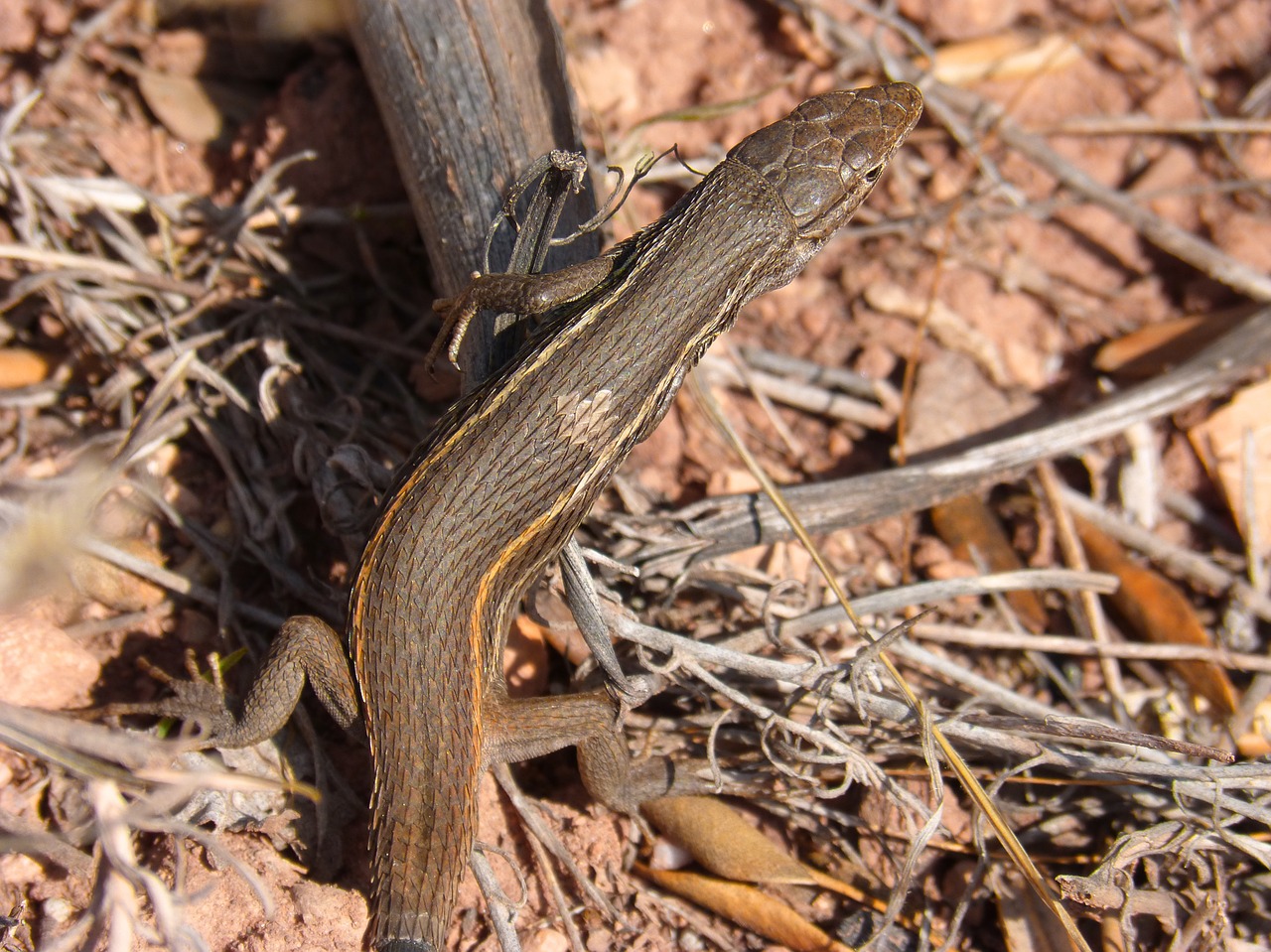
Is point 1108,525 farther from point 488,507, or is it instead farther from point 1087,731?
point 488,507

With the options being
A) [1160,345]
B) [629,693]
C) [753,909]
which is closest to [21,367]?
[629,693]

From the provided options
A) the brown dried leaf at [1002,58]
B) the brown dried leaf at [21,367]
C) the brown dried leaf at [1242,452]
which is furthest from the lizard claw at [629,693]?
the brown dried leaf at [1002,58]

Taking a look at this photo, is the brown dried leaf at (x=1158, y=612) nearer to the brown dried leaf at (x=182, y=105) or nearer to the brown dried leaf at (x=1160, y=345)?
the brown dried leaf at (x=1160, y=345)

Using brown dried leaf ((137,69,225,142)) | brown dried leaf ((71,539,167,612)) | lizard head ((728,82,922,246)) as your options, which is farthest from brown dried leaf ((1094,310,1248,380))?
brown dried leaf ((137,69,225,142))

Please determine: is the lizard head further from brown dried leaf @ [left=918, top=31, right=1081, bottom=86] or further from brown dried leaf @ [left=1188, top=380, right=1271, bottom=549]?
brown dried leaf @ [left=1188, top=380, right=1271, bottom=549]

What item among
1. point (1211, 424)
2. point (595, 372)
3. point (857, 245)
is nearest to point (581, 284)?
point (595, 372)

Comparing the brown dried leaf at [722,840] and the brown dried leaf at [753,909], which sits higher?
the brown dried leaf at [722,840]
